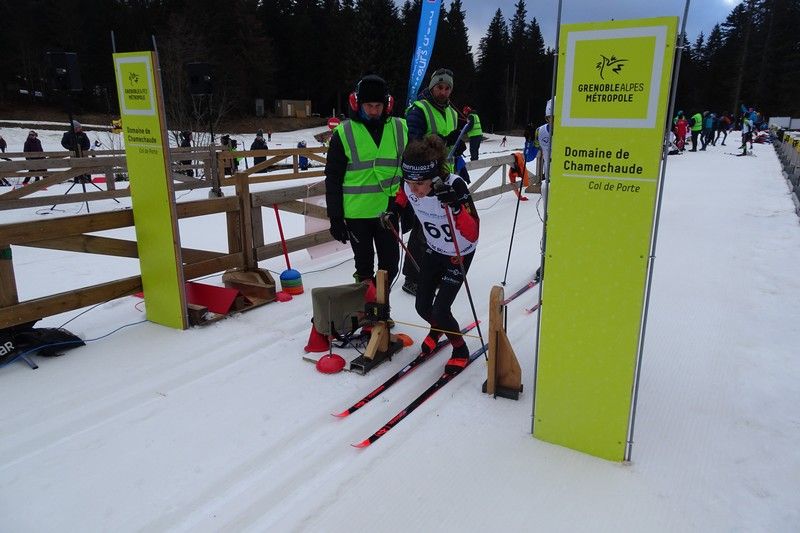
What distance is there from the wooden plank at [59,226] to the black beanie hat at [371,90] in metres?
2.31

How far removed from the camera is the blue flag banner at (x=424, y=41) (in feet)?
34.7

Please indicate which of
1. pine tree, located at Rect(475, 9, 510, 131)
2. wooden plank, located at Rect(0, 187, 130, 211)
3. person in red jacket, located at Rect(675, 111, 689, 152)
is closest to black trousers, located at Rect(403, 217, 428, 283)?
wooden plank, located at Rect(0, 187, 130, 211)

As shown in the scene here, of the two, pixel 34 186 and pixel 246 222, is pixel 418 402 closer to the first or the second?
pixel 246 222

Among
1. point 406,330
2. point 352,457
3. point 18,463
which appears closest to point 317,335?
point 406,330

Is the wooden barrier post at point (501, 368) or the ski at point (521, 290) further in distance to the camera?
the ski at point (521, 290)

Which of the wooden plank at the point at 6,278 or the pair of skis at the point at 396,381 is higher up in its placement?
the wooden plank at the point at 6,278

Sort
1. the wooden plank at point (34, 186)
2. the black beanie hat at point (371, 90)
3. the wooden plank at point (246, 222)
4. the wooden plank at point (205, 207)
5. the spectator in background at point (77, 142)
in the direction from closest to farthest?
the black beanie hat at point (371, 90) → the wooden plank at point (205, 207) → the wooden plank at point (246, 222) → the wooden plank at point (34, 186) → the spectator in background at point (77, 142)

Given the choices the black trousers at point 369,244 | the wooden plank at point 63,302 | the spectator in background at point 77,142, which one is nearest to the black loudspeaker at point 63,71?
the spectator in background at point 77,142

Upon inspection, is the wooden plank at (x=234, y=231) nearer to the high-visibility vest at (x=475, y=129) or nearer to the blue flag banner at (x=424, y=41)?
the high-visibility vest at (x=475, y=129)

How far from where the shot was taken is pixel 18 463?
2.82m

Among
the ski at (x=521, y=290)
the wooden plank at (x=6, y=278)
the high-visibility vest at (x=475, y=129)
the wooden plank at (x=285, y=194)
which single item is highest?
the high-visibility vest at (x=475, y=129)

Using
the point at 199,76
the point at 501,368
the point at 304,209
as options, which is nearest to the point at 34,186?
the point at 199,76

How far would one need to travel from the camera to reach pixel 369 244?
14.7ft

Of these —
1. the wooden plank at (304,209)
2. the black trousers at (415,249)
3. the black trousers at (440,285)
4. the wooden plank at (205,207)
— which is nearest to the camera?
the black trousers at (440,285)
